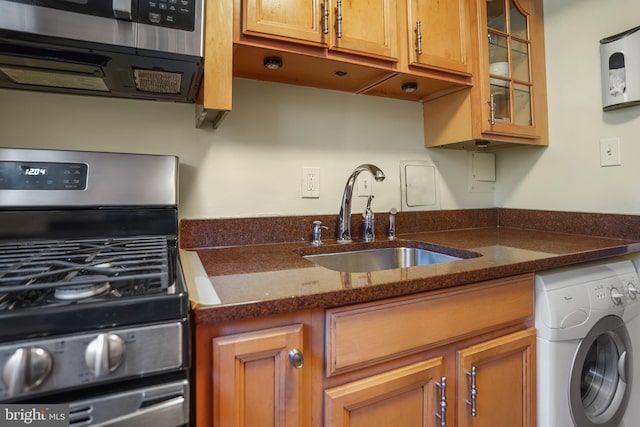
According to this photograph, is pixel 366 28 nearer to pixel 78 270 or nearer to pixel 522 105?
pixel 522 105

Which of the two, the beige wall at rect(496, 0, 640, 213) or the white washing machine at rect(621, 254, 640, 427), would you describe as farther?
the beige wall at rect(496, 0, 640, 213)

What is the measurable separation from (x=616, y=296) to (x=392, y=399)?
0.85 m

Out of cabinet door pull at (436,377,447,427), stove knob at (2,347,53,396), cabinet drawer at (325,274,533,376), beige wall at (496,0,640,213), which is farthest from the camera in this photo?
beige wall at (496,0,640,213)

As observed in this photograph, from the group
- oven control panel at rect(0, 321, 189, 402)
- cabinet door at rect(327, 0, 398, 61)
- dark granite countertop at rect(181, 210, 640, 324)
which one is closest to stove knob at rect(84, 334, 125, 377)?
oven control panel at rect(0, 321, 189, 402)

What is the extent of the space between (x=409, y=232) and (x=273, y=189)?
667 mm

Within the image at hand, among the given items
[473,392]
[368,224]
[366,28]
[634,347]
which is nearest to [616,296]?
[634,347]

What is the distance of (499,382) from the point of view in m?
0.89

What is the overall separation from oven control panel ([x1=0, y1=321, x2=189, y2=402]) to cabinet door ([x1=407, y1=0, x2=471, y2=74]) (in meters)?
1.14

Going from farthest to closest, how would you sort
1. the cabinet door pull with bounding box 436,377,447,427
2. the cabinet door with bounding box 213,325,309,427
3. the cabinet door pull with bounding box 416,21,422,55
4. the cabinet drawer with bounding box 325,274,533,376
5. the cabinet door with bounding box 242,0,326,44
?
the cabinet door pull with bounding box 416,21,422,55 < the cabinet door with bounding box 242,0,326,44 < the cabinet door pull with bounding box 436,377,447,427 < the cabinet drawer with bounding box 325,274,533,376 < the cabinet door with bounding box 213,325,309,427

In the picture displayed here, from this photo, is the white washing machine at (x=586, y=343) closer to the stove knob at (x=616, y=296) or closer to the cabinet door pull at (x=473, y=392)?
the stove knob at (x=616, y=296)

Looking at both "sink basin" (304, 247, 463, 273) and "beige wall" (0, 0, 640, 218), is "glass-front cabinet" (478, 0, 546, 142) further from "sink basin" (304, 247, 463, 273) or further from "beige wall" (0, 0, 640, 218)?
"sink basin" (304, 247, 463, 273)

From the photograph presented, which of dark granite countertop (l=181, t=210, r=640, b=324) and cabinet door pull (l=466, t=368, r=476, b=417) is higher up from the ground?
dark granite countertop (l=181, t=210, r=640, b=324)

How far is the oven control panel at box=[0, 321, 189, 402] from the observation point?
16.2 inches

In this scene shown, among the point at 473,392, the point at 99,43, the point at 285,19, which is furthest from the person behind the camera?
the point at 285,19
